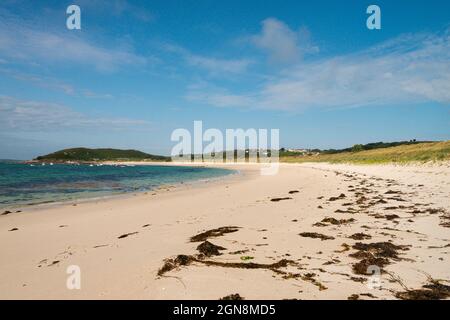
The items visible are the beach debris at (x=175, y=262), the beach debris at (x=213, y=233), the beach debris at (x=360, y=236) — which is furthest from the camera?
the beach debris at (x=213, y=233)

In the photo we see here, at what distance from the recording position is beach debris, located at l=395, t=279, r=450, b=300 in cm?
421

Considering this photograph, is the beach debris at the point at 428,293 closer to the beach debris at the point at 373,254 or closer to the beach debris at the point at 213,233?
the beach debris at the point at 373,254

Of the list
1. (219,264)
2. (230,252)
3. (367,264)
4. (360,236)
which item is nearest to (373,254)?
(367,264)

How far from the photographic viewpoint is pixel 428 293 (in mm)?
4305

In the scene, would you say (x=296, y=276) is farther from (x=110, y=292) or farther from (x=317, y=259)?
(x=110, y=292)

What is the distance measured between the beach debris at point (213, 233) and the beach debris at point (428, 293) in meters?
4.69

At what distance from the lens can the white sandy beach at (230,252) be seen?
15.3 feet

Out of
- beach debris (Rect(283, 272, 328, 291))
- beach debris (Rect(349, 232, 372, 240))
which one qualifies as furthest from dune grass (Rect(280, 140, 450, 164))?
beach debris (Rect(283, 272, 328, 291))

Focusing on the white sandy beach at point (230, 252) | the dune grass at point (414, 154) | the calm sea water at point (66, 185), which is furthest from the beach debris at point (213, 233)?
the dune grass at point (414, 154)

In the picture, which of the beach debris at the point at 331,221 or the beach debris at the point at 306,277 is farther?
the beach debris at the point at 331,221

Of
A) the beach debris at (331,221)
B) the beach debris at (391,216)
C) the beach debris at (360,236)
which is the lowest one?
the beach debris at (331,221)

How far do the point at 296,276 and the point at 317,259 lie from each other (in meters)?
1.10

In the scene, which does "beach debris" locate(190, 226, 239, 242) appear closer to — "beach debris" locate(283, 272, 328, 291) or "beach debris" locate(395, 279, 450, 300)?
"beach debris" locate(283, 272, 328, 291)

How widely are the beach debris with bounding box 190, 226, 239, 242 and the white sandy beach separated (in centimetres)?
19
